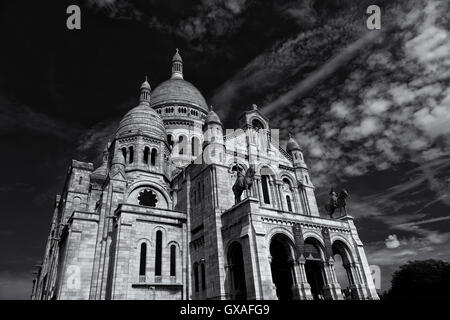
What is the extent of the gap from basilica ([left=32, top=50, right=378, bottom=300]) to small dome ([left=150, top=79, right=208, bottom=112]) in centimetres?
1586

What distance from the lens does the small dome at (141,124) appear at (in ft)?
119

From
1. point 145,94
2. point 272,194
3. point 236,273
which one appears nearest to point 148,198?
point 272,194

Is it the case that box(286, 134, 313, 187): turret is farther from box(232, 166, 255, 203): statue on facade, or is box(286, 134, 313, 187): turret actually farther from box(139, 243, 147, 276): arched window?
box(139, 243, 147, 276): arched window

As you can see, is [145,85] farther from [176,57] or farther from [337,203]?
[337,203]

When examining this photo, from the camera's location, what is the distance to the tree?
145 ft

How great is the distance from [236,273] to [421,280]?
135 feet

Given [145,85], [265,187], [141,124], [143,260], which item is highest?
[145,85]

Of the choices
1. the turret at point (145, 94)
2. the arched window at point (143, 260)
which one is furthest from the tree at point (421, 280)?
the turret at point (145, 94)

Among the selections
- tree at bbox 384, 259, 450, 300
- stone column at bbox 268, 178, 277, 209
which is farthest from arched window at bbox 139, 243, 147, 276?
tree at bbox 384, 259, 450, 300

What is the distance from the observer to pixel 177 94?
52062mm

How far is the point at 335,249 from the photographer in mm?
26094

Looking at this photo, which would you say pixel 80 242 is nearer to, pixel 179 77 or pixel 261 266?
pixel 261 266

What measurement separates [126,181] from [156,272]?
9.68m
